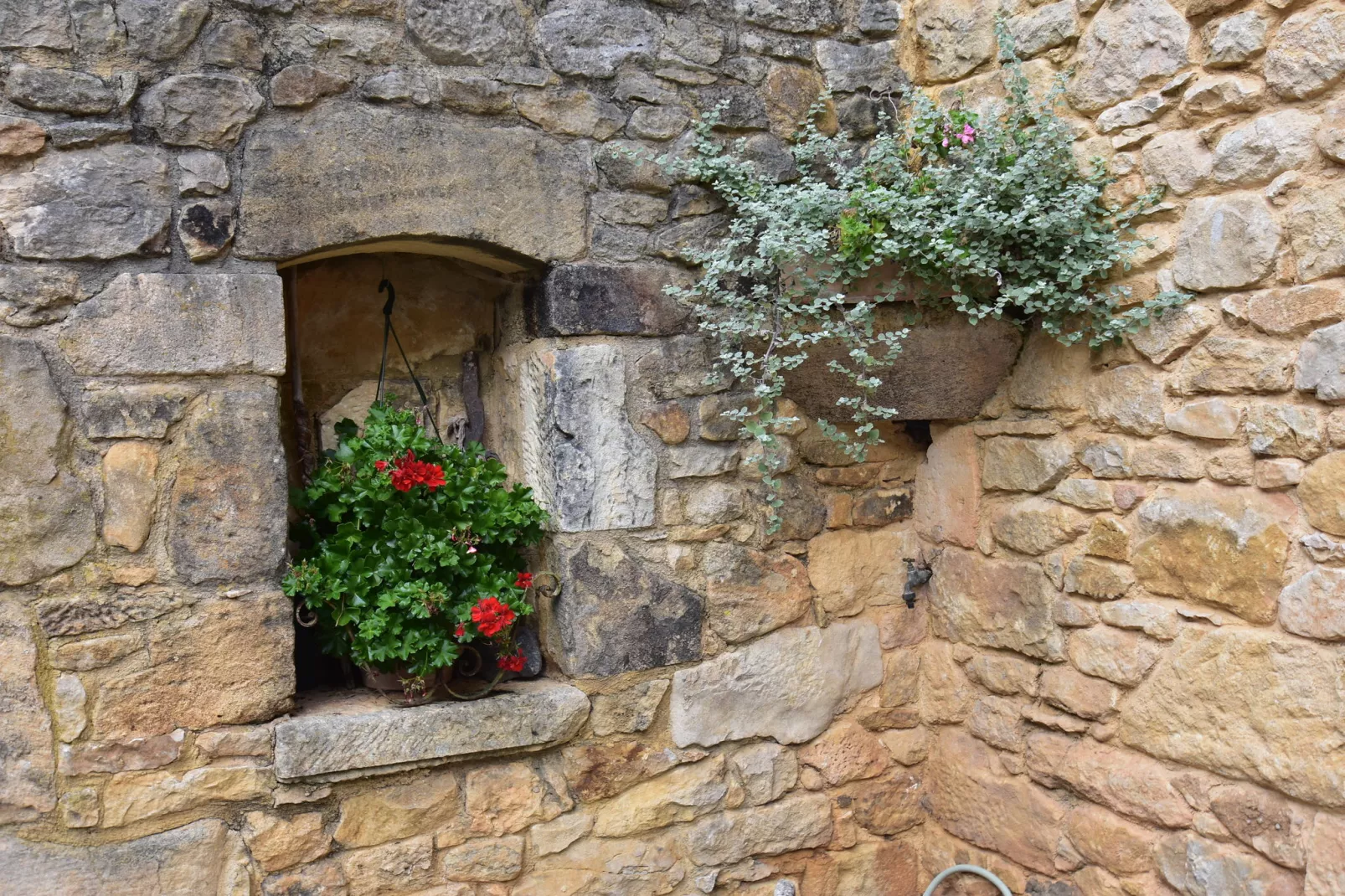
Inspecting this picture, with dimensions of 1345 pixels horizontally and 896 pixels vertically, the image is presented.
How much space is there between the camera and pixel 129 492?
2020 millimetres

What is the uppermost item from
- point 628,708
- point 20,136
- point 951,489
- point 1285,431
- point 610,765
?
point 20,136

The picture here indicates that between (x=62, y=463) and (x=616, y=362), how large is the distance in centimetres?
113

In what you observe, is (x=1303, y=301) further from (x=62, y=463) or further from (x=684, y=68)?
(x=62, y=463)

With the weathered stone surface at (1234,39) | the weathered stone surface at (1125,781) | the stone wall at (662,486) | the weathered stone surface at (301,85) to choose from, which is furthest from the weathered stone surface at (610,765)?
the weathered stone surface at (1234,39)

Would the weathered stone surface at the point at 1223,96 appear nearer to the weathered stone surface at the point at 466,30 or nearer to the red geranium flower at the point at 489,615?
the weathered stone surface at the point at 466,30

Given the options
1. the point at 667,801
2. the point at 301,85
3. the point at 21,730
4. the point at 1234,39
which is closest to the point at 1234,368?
the point at 1234,39

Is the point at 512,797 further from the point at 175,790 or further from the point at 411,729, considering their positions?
the point at 175,790

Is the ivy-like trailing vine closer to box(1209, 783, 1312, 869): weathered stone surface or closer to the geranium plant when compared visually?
the geranium plant

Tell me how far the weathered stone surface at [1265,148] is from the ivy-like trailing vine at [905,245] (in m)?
0.15

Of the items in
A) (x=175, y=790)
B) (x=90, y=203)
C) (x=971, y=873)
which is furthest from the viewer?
→ (x=971, y=873)

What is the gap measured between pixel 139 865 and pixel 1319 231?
249cm

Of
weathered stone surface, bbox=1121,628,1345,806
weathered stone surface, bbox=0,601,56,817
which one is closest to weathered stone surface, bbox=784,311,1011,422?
weathered stone surface, bbox=1121,628,1345,806

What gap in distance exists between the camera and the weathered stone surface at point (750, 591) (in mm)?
2521

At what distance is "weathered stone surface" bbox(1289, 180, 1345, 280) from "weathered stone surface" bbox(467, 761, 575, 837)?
1846mm
